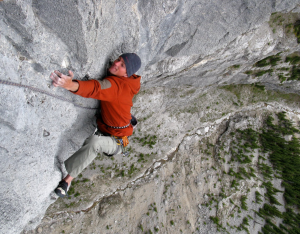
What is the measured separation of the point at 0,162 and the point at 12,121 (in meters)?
0.53

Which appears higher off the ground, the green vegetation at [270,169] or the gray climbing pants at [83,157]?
the green vegetation at [270,169]

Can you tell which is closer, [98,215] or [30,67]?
[30,67]

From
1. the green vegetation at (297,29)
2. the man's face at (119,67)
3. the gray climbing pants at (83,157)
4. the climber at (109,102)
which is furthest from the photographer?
the green vegetation at (297,29)

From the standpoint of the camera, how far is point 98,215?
478 cm

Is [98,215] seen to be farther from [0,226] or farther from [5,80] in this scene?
[5,80]

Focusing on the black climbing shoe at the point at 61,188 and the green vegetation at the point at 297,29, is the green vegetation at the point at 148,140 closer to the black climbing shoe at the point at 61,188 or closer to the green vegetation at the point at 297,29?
the black climbing shoe at the point at 61,188

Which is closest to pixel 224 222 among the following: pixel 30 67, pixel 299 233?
pixel 299 233

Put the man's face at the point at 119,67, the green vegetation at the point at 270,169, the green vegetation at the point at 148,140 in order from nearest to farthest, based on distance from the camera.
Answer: the man's face at the point at 119,67, the green vegetation at the point at 270,169, the green vegetation at the point at 148,140

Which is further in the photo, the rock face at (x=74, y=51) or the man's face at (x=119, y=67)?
the man's face at (x=119, y=67)

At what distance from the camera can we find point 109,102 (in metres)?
2.87

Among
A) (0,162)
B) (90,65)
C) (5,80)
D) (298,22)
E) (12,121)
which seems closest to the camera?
(5,80)

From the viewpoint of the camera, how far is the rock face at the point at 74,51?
6.06 feet

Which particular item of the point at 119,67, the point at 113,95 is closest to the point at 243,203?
the point at 113,95

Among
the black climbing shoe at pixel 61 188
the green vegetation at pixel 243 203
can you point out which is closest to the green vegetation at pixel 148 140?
the black climbing shoe at pixel 61 188
